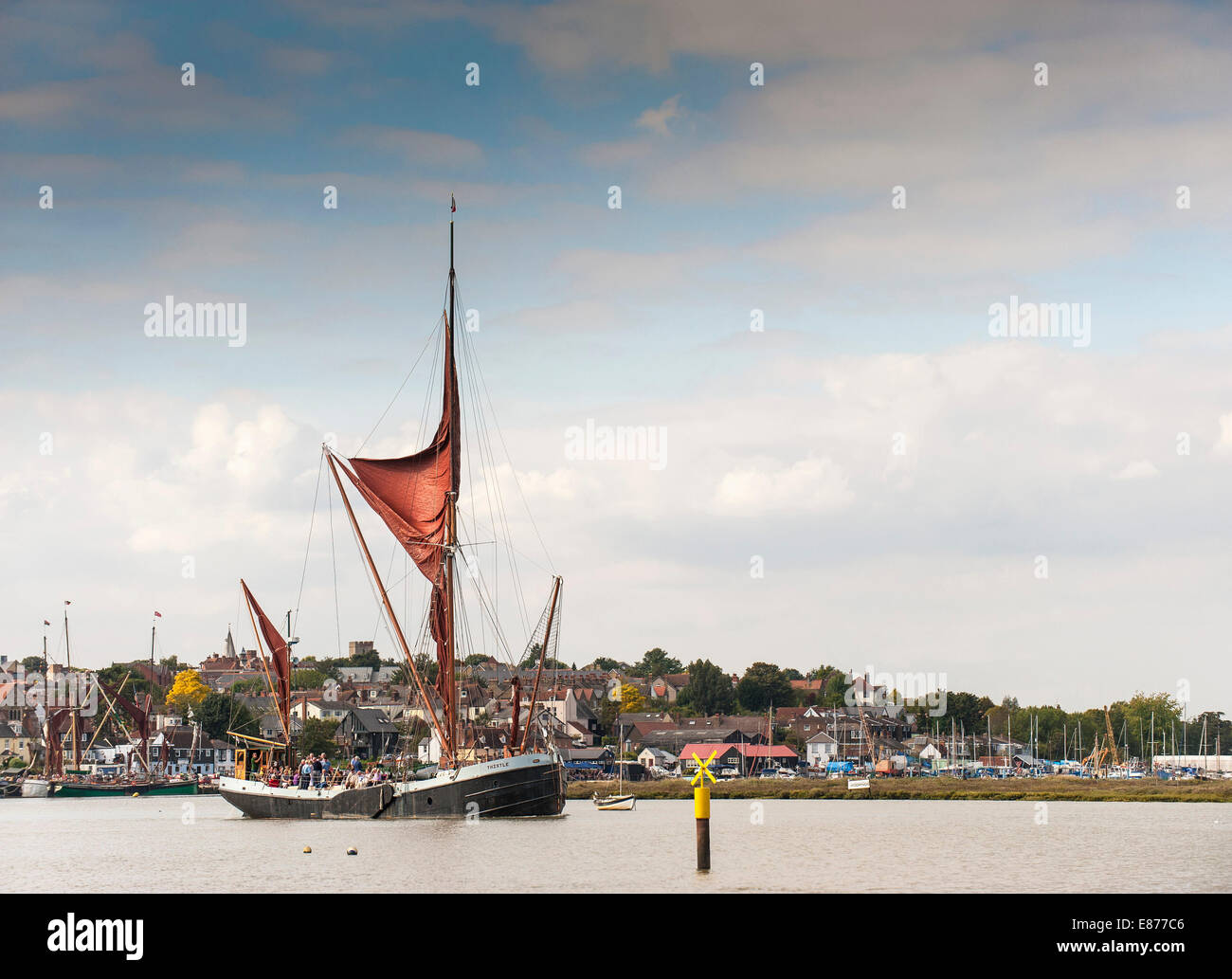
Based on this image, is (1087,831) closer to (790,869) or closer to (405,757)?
(790,869)

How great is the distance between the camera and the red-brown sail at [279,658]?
294ft

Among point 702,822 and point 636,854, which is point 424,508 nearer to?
point 636,854

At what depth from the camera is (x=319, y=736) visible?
171m

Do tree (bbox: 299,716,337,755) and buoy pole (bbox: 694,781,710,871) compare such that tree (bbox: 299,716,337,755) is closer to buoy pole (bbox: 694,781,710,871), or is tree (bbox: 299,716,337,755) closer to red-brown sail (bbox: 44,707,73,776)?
red-brown sail (bbox: 44,707,73,776)

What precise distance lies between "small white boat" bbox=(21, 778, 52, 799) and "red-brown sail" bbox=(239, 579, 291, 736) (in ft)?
261

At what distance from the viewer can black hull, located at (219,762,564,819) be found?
7669 cm

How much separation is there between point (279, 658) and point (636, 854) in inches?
1689

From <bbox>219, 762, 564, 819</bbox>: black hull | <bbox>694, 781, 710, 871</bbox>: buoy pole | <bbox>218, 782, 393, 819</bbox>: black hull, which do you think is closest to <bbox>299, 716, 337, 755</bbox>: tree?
<bbox>218, 782, 393, 819</bbox>: black hull

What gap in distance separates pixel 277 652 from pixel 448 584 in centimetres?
1754

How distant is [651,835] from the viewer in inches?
2749

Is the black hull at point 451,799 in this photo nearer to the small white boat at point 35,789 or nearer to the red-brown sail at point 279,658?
the red-brown sail at point 279,658

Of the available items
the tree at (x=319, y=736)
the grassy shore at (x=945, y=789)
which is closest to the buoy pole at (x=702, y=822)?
the grassy shore at (x=945, y=789)
